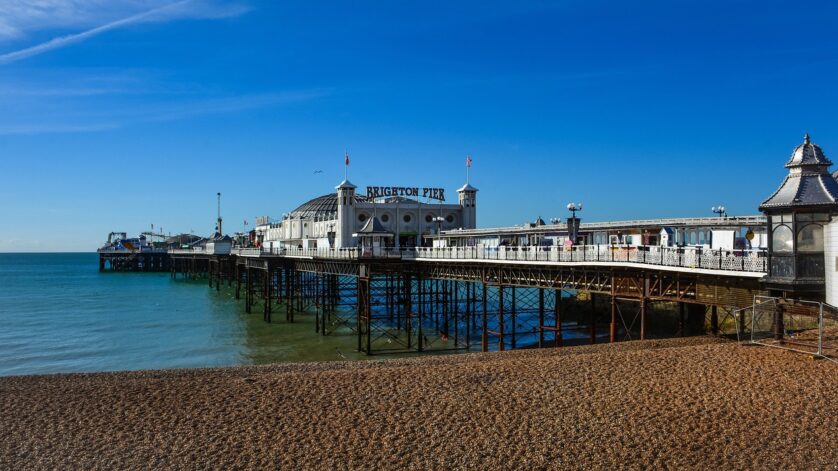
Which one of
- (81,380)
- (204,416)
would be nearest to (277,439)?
(204,416)

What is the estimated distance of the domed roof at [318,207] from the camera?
243 ft

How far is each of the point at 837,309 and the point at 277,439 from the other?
13.9 metres

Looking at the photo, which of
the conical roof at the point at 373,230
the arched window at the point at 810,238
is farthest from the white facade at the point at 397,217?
the arched window at the point at 810,238

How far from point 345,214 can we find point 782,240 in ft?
124

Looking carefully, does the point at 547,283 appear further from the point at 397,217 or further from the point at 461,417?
the point at 397,217

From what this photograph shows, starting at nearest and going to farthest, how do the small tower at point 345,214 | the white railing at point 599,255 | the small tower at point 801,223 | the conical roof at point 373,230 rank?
the small tower at point 801,223
the white railing at point 599,255
the conical roof at point 373,230
the small tower at point 345,214

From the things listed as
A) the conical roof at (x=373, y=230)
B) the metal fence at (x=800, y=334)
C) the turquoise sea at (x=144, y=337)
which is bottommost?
the turquoise sea at (x=144, y=337)

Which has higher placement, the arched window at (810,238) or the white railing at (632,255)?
the arched window at (810,238)

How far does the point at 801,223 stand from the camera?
16875 millimetres

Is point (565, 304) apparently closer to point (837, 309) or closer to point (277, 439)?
point (837, 309)

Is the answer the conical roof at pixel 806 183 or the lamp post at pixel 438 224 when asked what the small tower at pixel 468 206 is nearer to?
the lamp post at pixel 438 224

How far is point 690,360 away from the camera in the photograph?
16.8 metres

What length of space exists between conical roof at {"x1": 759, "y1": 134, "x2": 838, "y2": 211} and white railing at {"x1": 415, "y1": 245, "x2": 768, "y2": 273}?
1.88 m

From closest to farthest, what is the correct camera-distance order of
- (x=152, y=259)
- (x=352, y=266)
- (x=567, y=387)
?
(x=567, y=387) < (x=352, y=266) < (x=152, y=259)
